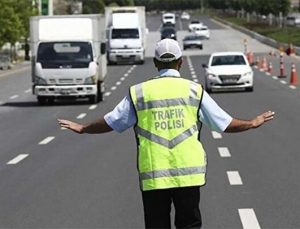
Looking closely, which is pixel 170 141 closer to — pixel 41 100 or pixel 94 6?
pixel 41 100

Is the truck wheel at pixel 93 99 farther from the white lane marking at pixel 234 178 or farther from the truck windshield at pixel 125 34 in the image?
the truck windshield at pixel 125 34

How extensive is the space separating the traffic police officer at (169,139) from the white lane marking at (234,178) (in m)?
6.59

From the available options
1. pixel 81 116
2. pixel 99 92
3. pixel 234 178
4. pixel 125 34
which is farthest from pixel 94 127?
pixel 125 34

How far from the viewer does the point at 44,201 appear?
11.5 metres

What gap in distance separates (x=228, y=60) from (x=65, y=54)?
7175 millimetres

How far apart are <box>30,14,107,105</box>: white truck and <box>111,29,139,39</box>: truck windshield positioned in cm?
2781

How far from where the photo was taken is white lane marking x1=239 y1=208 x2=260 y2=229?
9648 mm

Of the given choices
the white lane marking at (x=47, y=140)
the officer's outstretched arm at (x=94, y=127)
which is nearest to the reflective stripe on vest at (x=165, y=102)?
the officer's outstretched arm at (x=94, y=127)

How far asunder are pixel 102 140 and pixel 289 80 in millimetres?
22386

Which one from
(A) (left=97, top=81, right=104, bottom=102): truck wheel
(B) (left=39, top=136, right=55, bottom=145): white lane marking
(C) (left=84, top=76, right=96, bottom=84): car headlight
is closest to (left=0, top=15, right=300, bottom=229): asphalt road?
(B) (left=39, top=136, right=55, bottom=145): white lane marking

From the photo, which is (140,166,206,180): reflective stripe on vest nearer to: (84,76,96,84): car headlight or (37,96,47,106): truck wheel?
(84,76,96,84): car headlight

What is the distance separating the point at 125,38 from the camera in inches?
2312

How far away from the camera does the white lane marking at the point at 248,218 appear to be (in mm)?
9648

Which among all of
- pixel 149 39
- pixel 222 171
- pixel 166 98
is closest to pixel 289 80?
pixel 222 171
